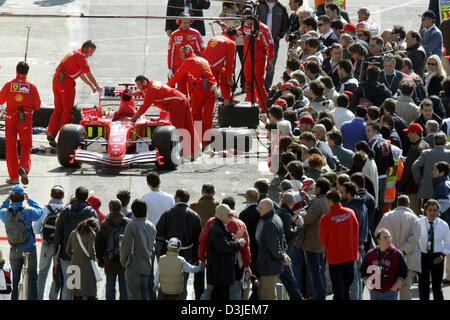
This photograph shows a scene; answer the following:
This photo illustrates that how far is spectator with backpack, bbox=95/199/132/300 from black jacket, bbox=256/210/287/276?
1.49 m

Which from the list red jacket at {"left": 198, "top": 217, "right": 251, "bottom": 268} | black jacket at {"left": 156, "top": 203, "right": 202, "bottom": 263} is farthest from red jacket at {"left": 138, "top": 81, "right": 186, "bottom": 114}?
red jacket at {"left": 198, "top": 217, "right": 251, "bottom": 268}

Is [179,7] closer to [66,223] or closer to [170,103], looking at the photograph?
[170,103]

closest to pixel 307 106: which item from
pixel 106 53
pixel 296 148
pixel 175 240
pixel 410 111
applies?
pixel 410 111

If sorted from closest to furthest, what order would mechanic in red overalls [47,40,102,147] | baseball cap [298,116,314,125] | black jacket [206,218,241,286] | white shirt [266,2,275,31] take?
black jacket [206,218,241,286] < baseball cap [298,116,314,125] < mechanic in red overalls [47,40,102,147] < white shirt [266,2,275,31]

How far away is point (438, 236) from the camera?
13.3 m

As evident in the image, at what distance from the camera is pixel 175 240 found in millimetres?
12156

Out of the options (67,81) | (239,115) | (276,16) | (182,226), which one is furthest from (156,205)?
(276,16)

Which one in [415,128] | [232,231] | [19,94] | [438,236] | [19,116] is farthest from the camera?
[19,116]

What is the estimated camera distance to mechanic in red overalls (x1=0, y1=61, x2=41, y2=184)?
57.6 ft

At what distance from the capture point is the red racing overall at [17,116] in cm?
1758

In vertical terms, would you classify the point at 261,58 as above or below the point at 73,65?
above

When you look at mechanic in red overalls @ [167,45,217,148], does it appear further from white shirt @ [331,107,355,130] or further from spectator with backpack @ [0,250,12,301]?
spectator with backpack @ [0,250,12,301]

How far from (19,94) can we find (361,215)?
677cm
